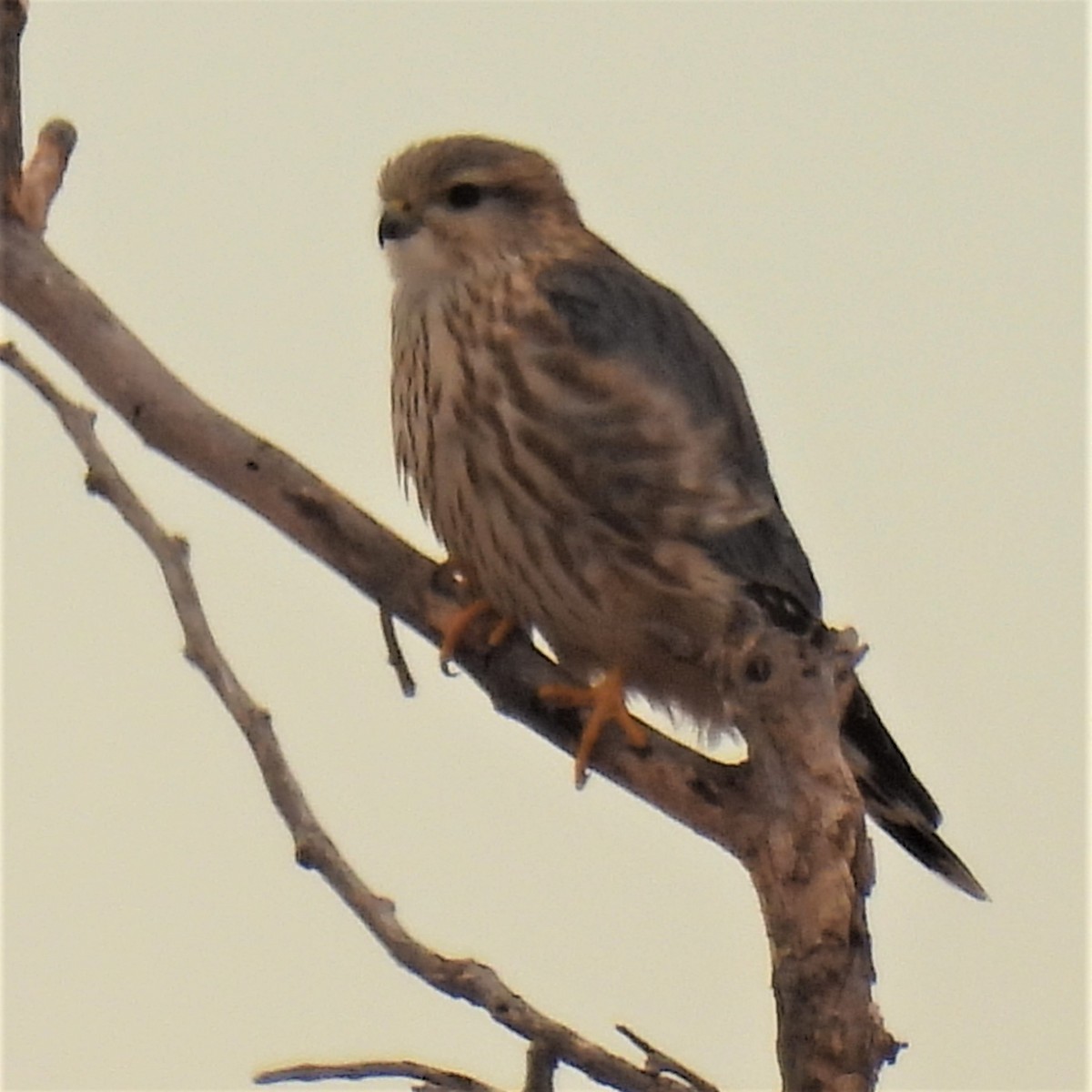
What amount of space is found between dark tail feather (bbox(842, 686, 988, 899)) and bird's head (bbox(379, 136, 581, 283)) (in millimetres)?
831

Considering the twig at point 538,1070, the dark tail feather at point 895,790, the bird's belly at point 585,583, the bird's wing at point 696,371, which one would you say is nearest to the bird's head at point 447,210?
the bird's wing at point 696,371

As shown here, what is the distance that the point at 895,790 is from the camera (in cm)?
237

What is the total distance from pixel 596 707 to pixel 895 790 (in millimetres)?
447

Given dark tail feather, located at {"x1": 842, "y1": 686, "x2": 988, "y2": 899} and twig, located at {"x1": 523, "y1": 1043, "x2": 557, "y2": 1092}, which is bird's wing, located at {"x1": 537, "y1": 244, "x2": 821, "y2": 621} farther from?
twig, located at {"x1": 523, "y1": 1043, "x2": 557, "y2": 1092}

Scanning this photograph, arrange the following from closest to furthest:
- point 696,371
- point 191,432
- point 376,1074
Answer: point 376,1074 → point 191,432 → point 696,371

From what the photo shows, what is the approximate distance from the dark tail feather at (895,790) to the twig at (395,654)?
1.88ft

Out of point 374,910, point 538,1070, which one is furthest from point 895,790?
point 374,910

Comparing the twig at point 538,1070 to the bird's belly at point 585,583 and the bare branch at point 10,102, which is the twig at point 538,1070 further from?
the bare branch at point 10,102

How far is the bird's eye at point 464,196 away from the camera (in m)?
2.56

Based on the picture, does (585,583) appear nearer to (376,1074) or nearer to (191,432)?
(191,432)

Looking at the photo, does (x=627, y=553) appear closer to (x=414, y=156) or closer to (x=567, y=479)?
(x=567, y=479)

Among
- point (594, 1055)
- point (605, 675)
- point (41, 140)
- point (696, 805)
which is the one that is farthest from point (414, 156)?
point (594, 1055)

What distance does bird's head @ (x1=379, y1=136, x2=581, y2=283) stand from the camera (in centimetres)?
254

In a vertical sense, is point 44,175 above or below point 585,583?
above
